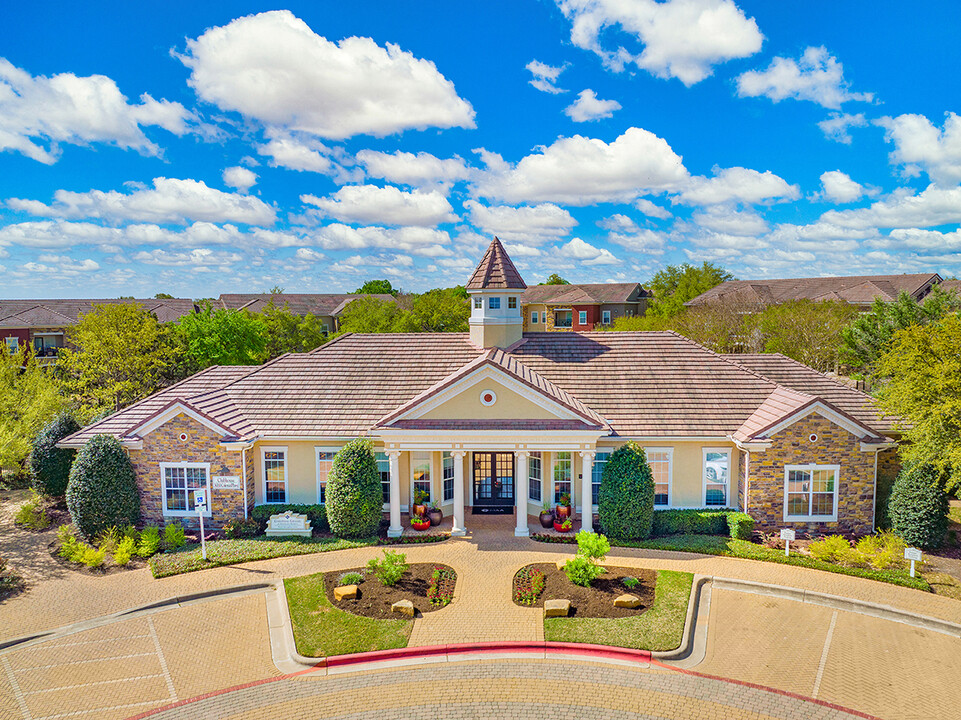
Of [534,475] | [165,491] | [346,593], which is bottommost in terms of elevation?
[346,593]

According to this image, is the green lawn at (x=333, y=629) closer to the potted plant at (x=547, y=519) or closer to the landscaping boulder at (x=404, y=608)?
the landscaping boulder at (x=404, y=608)

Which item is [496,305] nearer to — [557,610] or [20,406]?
[557,610]

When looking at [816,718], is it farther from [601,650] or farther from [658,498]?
[658,498]

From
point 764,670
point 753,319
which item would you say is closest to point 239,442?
point 764,670

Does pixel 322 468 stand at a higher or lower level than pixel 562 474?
higher

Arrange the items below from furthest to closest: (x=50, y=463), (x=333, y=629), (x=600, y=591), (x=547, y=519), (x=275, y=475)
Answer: (x=50, y=463) → (x=275, y=475) → (x=547, y=519) → (x=600, y=591) → (x=333, y=629)

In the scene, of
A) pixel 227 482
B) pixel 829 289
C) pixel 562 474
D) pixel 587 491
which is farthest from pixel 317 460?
pixel 829 289
